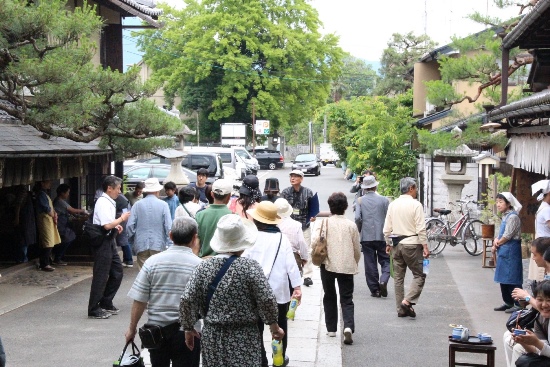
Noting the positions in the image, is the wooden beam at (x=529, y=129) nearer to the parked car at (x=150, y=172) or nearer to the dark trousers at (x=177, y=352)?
the dark trousers at (x=177, y=352)

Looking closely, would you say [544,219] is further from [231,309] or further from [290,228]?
[231,309]

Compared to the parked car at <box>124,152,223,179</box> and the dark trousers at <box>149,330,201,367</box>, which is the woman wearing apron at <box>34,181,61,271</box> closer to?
the dark trousers at <box>149,330,201,367</box>

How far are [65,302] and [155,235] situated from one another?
7.73ft

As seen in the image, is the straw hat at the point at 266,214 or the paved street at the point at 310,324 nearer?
Answer: the straw hat at the point at 266,214

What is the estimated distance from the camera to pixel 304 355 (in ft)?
28.0

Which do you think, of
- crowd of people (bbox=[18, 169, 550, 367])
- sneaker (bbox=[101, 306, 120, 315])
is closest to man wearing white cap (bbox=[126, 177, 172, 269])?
crowd of people (bbox=[18, 169, 550, 367])

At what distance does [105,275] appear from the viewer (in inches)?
400

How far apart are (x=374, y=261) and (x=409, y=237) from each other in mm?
1731

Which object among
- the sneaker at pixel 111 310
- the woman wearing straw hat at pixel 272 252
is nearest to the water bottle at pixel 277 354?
the woman wearing straw hat at pixel 272 252

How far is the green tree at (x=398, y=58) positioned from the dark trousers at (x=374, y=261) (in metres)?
37.2

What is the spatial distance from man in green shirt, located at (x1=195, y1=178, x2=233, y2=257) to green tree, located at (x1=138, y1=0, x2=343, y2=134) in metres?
45.2

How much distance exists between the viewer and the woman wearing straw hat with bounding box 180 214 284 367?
17.2ft

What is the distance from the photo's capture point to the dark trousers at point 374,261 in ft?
39.5

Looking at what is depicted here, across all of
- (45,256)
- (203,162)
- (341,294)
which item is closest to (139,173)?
(203,162)
